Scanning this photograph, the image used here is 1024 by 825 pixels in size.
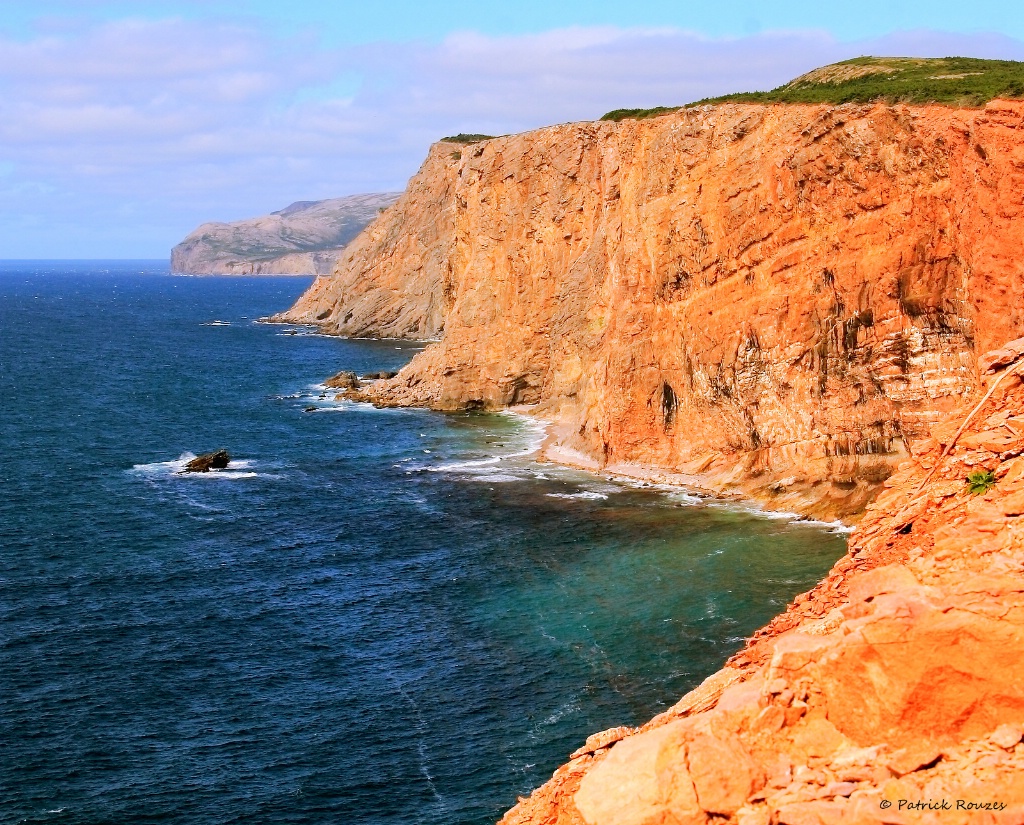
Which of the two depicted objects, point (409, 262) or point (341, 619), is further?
point (409, 262)

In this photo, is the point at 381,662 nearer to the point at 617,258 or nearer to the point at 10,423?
the point at 617,258

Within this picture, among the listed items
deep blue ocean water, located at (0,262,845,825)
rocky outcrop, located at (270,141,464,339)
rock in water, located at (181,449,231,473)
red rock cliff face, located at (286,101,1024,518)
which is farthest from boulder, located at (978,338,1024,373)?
rocky outcrop, located at (270,141,464,339)

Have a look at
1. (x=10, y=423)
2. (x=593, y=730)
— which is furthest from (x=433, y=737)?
(x=10, y=423)

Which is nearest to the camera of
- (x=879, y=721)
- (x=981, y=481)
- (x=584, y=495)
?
(x=879, y=721)

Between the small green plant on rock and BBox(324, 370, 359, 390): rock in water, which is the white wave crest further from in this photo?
the small green plant on rock

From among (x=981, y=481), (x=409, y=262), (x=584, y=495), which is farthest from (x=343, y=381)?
(x=981, y=481)

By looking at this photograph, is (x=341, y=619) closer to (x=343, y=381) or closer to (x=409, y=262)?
(x=343, y=381)

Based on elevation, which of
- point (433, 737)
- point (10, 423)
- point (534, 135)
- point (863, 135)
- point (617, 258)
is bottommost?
point (433, 737)
